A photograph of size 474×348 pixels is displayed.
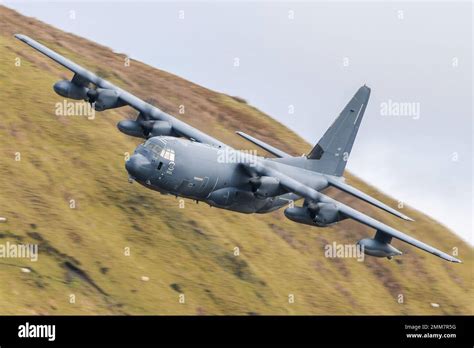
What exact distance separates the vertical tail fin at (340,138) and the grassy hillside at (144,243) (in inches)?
293

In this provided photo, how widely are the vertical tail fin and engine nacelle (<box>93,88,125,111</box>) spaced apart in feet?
35.7

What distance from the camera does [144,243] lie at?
148 feet

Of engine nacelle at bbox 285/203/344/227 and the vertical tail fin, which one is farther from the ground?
the vertical tail fin

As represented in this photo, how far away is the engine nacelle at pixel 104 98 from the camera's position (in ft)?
145

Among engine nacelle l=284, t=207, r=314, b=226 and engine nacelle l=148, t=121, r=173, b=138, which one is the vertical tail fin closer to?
engine nacelle l=284, t=207, r=314, b=226

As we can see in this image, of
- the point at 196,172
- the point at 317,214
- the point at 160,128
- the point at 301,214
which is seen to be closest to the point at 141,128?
the point at 160,128

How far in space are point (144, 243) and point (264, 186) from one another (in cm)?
903

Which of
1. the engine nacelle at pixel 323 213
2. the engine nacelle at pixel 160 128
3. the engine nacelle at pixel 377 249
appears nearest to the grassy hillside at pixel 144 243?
the engine nacelle at pixel 160 128

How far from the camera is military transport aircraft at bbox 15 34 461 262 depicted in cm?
3759

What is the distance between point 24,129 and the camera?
163 ft

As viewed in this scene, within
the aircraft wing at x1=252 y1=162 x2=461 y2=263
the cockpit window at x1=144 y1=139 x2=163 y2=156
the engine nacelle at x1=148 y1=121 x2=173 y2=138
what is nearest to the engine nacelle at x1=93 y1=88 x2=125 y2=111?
the engine nacelle at x1=148 y1=121 x2=173 y2=138
